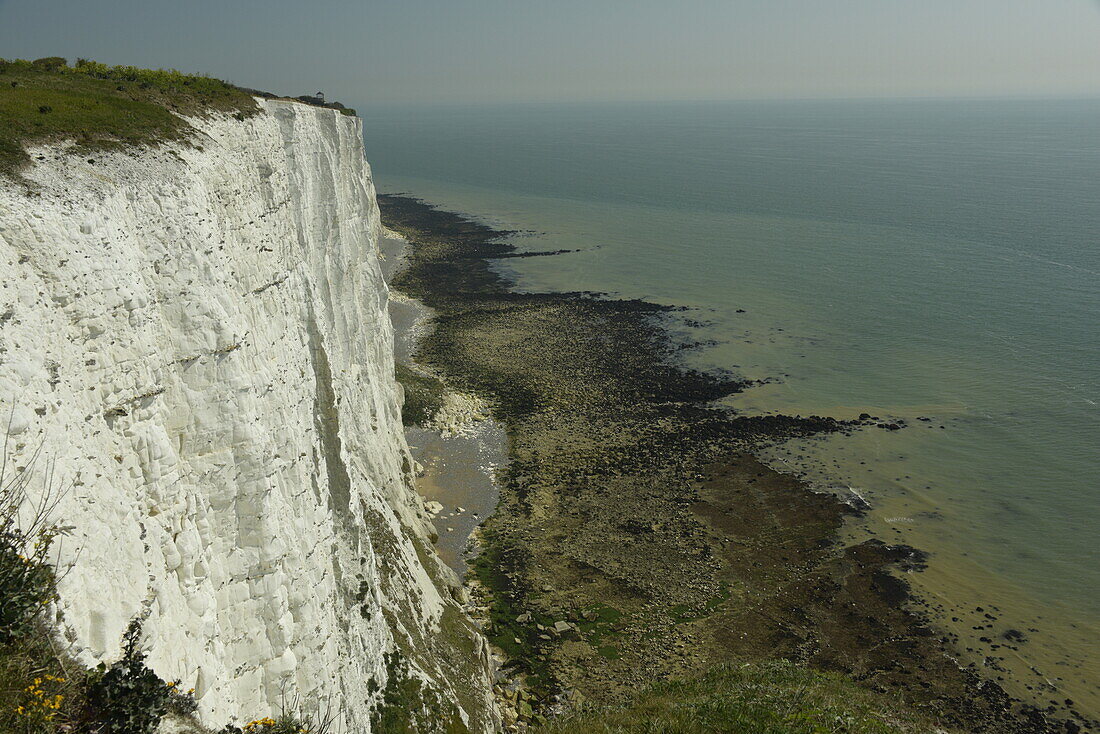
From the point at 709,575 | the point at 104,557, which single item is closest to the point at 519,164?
the point at 709,575

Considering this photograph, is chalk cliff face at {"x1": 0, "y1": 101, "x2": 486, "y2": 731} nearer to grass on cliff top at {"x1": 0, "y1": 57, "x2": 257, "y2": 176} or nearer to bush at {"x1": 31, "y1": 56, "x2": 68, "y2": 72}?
grass on cliff top at {"x1": 0, "y1": 57, "x2": 257, "y2": 176}

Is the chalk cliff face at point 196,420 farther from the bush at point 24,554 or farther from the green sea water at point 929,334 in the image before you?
the green sea water at point 929,334

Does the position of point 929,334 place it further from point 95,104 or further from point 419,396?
point 95,104

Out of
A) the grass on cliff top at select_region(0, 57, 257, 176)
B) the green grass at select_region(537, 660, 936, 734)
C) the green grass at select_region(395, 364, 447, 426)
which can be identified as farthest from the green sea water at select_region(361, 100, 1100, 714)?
the grass on cliff top at select_region(0, 57, 257, 176)

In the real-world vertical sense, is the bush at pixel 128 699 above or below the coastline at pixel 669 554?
above

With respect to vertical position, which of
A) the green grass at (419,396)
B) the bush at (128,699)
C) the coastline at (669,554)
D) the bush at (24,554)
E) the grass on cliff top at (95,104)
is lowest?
the coastline at (669,554)

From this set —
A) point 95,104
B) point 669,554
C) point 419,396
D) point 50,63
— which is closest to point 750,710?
point 669,554

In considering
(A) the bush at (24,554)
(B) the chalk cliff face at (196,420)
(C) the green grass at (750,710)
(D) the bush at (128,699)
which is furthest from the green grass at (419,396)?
(D) the bush at (128,699)
